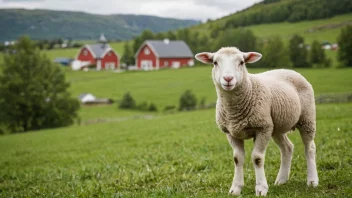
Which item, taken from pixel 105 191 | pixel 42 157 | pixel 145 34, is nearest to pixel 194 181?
pixel 105 191

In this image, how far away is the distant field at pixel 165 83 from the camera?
53.2 metres

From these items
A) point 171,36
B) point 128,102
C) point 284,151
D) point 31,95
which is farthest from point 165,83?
point 284,151

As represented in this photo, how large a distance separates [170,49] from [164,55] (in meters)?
2.95

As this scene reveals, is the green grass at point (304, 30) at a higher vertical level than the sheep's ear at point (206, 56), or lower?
higher

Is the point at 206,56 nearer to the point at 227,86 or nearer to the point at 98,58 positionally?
the point at 227,86

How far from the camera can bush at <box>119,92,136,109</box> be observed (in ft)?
187

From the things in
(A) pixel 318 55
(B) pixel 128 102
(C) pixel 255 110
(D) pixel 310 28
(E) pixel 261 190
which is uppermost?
(D) pixel 310 28

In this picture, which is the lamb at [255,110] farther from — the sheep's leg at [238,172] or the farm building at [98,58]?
the farm building at [98,58]

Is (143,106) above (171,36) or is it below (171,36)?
below

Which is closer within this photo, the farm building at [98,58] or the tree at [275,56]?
the tree at [275,56]

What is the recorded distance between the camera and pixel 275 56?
70.3 metres

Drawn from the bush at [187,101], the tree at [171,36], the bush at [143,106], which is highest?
the tree at [171,36]

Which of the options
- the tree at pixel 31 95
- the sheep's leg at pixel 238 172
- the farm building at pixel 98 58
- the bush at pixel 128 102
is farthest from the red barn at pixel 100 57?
the sheep's leg at pixel 238 172

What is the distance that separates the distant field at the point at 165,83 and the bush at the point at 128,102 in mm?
2778
